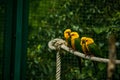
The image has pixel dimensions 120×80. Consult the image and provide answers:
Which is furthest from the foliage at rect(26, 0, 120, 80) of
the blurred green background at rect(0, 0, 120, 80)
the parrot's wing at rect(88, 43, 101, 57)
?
the parrot's wing at rect(88, 43, 101, 57)

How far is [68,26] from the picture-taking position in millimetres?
2475

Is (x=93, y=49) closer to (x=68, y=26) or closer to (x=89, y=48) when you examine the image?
(x=89, y=48)

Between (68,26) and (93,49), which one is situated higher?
(68,26)

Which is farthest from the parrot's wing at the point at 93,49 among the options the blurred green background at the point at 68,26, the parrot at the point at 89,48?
the blurred green background at the point at 68,26

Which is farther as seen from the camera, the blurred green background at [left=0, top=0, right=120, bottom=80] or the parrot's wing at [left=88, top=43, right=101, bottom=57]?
the blurred green background at [left=0, top=0, right=120, bottom=80]

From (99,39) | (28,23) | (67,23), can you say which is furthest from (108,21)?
(28,23)

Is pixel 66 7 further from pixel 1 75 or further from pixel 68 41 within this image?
pixel 1 75

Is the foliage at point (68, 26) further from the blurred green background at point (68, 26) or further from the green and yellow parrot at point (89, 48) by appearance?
the green and yellow parrot at point (89, 48)

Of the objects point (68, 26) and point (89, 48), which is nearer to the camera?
point (89, 48)

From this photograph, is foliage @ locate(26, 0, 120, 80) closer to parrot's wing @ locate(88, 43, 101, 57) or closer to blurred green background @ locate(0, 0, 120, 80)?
blurred green background @ locate(0, 0, 120, 80)

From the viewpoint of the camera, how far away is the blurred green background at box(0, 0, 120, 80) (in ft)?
7.88

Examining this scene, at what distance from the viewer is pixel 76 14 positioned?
8.09 feet

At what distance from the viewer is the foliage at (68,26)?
94.7 inches

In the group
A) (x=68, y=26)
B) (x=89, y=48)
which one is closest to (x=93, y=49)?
(x=89, y=48)
